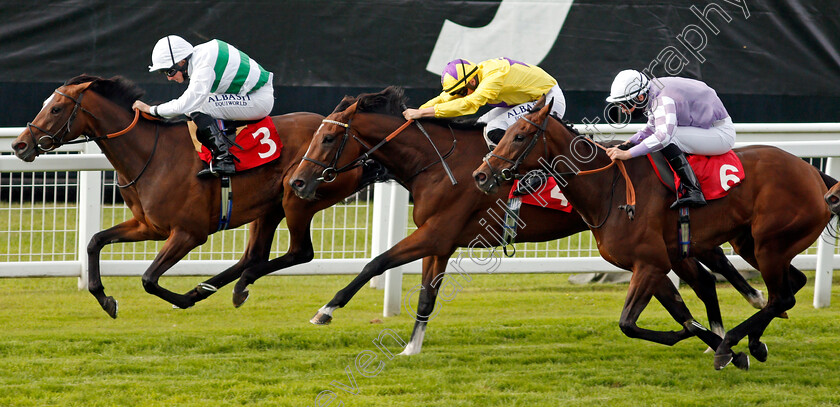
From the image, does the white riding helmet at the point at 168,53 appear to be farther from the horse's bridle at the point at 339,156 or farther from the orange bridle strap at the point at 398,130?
the orange bridle strap at the point at 398,130

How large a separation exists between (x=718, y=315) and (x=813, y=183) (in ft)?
2.98

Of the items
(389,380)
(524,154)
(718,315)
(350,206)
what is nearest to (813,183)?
(718,315)

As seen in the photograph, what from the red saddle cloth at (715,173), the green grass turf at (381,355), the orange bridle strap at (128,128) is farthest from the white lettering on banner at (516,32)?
the red saddle cloth at (715,173)

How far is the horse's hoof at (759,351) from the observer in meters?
5.24

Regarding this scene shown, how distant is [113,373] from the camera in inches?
195

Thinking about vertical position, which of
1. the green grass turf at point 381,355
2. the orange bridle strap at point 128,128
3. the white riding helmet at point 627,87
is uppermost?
the white riding helmet at point 627,87

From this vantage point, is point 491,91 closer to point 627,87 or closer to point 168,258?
point 627,87

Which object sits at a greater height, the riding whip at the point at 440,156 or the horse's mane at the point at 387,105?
the horse's mane at the point at 387,105

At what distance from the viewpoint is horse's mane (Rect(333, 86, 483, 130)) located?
17.3ft

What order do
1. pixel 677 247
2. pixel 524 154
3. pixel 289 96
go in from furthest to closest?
pixel 289 96
pixel 677 247
pixel 524 154

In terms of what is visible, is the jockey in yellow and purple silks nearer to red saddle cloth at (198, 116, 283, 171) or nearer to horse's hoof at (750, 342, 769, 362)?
red saddle cloth at (198, 116, 283, 171)

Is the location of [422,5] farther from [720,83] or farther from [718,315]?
[718,315]

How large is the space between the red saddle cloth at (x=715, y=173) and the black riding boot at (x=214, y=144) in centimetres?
232

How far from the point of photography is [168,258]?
5.48 meters
